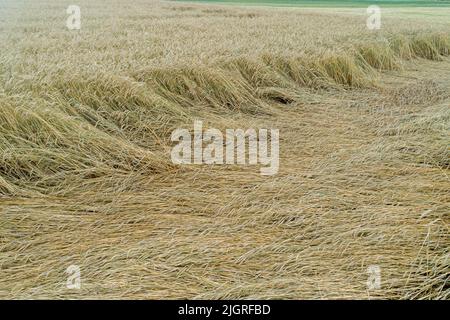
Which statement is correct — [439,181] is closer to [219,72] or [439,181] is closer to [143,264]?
[143,264]

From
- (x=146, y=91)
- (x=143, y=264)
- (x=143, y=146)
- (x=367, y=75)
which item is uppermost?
(x=367, y=75)

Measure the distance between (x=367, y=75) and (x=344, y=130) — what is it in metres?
2.06

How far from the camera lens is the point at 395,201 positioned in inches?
71.2

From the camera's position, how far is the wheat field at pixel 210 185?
4.77 feet

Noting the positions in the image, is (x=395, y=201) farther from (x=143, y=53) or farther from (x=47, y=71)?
(x=143, y=53)

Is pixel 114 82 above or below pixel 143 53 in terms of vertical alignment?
below

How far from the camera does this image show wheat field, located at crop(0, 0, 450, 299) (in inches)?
57.3

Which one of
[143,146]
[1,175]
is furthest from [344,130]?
[1,175]

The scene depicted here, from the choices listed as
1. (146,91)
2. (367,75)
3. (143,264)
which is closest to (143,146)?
(146,91)

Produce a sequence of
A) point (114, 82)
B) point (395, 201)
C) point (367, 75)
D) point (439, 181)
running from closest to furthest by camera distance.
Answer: point (395, 201)
point (439, 181)
point (114, 82)
point (367, 75)

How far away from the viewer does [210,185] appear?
202cm

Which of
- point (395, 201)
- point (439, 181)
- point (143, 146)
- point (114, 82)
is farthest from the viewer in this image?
point (114, 82)

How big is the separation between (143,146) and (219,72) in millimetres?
1079

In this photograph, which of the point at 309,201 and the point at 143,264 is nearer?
the point at 143,264
